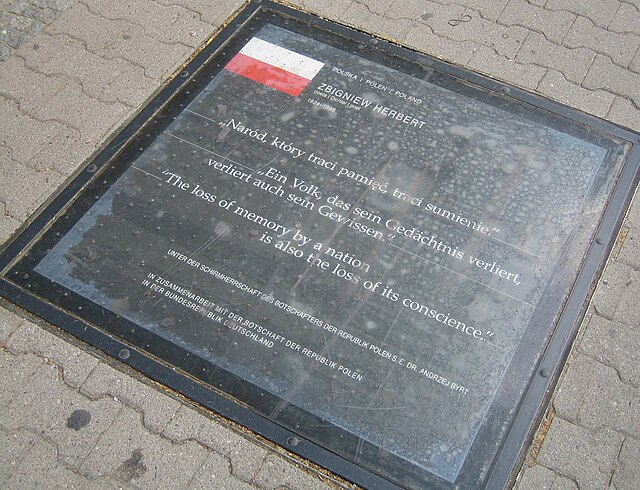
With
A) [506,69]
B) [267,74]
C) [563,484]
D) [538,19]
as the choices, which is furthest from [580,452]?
[538,19]

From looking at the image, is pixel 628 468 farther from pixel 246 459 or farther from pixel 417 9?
pixel 417 9

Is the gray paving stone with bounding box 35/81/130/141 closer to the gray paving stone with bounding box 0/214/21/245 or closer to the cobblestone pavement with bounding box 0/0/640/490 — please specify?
the cobblestone pavement with bounding box 0/0/640/490

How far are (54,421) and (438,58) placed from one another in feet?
7.67

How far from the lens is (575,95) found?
3098 millimetres

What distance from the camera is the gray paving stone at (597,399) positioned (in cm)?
230

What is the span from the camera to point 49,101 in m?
3.14

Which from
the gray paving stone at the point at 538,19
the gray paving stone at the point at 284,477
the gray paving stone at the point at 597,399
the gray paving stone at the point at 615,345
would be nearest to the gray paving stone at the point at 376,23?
the gray paving stone at the point at 538,19

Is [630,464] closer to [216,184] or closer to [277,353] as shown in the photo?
[277,353]

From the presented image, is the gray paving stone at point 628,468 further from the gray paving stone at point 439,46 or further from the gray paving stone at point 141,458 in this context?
the gray paving stone at point 439,46

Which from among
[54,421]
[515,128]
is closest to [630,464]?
[515,128]

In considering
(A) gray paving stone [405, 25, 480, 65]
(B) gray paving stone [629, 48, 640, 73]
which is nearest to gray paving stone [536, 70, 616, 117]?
(B) gray paving stone [629, 48, 640, 73]

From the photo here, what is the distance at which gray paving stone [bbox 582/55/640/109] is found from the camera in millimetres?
3121

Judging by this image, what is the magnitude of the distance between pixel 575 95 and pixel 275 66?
1.42 meters

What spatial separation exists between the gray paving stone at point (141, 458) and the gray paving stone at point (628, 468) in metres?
1.39
